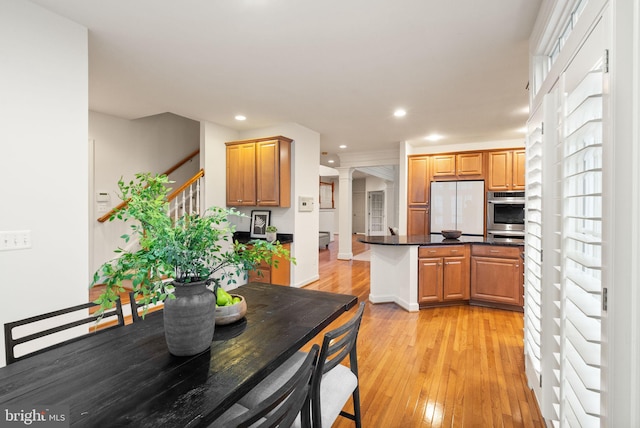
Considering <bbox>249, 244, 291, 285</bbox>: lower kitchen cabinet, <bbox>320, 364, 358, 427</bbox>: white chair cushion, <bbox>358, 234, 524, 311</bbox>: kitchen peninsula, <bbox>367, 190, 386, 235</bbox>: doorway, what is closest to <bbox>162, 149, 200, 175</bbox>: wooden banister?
<bbox>249, 244, 291, 285</bbox>: lower kitchen cabinet

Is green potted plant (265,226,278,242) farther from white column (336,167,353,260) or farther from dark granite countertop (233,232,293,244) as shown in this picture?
white column (336,167,353,260)

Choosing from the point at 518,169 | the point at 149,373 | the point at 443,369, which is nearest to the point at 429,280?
the point at 443,369

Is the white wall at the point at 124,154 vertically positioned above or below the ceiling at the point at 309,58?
below

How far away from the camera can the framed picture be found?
484 centimetres

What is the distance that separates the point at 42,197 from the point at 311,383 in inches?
82.2

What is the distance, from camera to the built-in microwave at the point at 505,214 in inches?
190

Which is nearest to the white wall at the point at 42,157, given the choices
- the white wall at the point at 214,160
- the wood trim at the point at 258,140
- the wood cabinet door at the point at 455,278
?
the white wall at the point at 214,160

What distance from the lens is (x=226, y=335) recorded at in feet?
4.39

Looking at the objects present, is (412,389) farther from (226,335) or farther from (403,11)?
(403,11)

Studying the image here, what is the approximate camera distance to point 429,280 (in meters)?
3.87

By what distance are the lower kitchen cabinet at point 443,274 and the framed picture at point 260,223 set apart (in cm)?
238

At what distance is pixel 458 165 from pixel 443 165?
258 millimetres

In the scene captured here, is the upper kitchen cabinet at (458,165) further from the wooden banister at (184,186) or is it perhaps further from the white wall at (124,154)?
the white wall at (124,154)

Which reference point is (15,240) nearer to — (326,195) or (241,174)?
(241,174)
